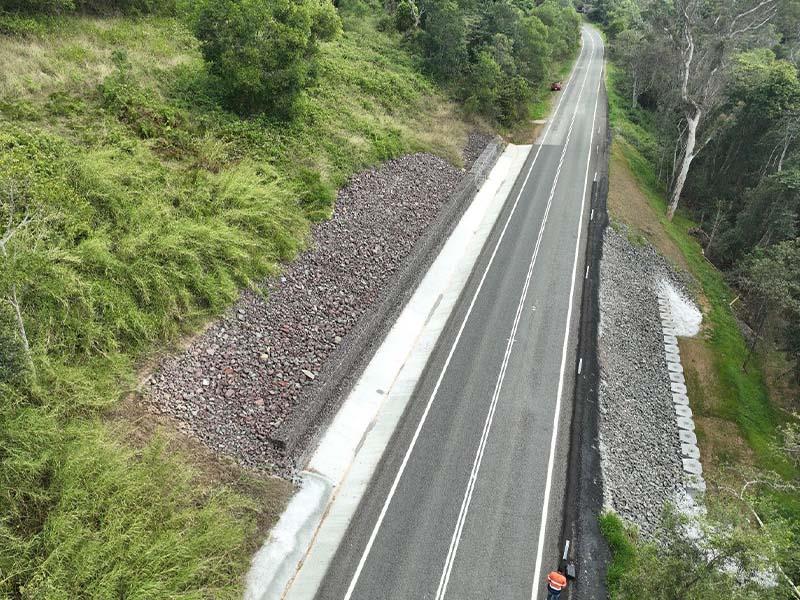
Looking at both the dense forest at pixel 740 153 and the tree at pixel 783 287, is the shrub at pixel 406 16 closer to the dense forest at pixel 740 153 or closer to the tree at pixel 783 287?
the dense forest at pixel 740 153

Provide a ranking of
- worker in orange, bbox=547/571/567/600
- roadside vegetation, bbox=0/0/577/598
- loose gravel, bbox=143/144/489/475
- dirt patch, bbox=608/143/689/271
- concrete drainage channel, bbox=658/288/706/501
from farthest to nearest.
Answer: dirt patch, bbox=608/143/689/271
concrete drainage channel, bbox=658/288/706/501
loose gravel, bbox=143/144/489/475
worker in orange, bbox=547/571/567/600
roadside vegetation, bbox=0/0/577/598

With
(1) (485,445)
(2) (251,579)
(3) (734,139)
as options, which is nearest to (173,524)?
(2) (251,579)

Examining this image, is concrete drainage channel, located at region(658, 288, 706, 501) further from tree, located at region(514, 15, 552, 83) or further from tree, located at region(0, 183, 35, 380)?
tree, located at region(514, 15, 552, 83)

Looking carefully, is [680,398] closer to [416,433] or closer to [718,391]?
[718,391]

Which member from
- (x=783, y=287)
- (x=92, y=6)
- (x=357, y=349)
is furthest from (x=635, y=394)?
(x=92, y=6)

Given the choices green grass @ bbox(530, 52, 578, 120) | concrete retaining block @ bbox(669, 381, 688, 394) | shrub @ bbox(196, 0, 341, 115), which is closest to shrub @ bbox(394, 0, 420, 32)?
green grass @ bbox(530, 52, 578, 120)
